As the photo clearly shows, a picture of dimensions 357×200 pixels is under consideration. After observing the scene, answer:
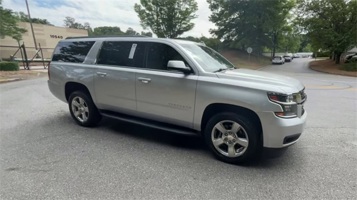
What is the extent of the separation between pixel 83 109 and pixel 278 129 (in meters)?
3.74

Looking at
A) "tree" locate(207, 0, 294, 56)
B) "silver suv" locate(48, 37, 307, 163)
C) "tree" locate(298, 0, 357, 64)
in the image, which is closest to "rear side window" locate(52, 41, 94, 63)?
"silver suv" locate(48, 37, 307, 163)

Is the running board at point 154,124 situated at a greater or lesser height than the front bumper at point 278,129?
lesser

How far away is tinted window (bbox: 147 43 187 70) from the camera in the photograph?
12.6 feet

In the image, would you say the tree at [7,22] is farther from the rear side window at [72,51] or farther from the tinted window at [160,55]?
the tinted window at [160,55]

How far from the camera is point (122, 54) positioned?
4305 mm

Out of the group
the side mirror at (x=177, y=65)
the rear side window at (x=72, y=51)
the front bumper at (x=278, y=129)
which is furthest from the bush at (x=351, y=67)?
the rear side window at (x=72, y=51)

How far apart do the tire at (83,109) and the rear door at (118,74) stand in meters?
0.24

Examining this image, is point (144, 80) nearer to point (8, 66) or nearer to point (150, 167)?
point (150, 167)

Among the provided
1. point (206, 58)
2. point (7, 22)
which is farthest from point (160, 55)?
point (7, 22)

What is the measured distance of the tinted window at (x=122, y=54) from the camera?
4102mm

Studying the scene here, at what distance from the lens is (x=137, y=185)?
9.30 ft

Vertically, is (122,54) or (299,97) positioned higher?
(122,54)

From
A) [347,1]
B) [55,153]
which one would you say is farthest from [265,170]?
[347,1]

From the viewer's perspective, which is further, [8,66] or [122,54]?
[8,66]
